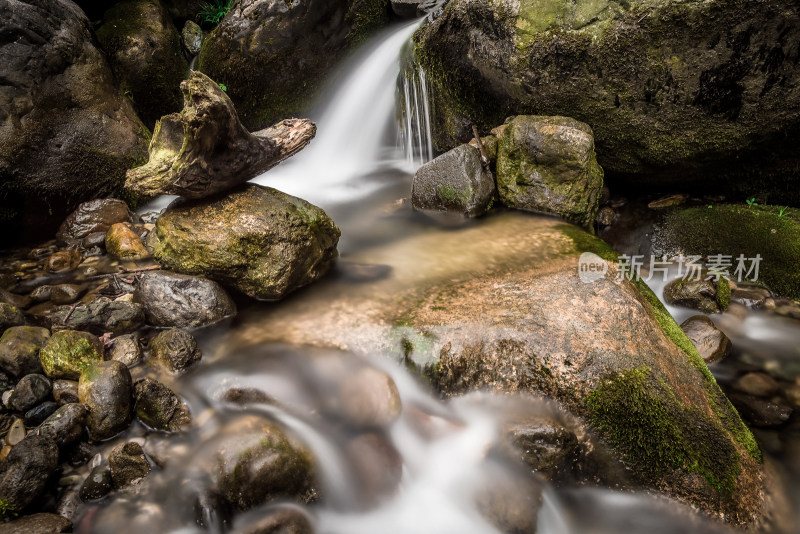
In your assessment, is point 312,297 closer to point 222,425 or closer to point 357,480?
point 222,425

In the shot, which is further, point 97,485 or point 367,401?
point 367,401

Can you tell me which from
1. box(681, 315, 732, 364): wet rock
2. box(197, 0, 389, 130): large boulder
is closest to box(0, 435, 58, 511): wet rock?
box(681, 315, 732, 364): wet rock

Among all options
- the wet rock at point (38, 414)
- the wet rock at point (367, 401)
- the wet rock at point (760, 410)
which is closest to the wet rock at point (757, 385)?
the wet rock at point (760, 410)

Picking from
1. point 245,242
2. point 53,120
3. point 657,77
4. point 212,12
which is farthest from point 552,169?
point 212,12

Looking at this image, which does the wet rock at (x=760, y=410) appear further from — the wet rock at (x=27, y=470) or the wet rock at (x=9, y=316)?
the wet rock at (x=9, y=316)

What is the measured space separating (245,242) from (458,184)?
2618 mm

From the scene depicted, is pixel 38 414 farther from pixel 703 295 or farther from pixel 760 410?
pixel 703 295

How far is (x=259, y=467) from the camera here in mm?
2471

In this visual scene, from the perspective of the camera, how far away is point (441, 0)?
28.6 feet

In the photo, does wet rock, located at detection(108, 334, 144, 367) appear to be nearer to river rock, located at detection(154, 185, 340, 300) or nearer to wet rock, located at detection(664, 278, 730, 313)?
river rock, located at detection(154, 185, 340, 300)

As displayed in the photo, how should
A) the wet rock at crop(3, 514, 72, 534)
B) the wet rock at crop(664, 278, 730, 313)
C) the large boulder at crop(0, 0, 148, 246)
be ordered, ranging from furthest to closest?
1. the large boulder at crop(0, 0, 148, 246)
2. the wet rock at crop(664, 278, 730, 313)
3. the wet rock at crop(3, 514, 72, 534)

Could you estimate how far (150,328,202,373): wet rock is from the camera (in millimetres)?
3172

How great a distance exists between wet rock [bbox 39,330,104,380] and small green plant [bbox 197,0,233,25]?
23.0 feet

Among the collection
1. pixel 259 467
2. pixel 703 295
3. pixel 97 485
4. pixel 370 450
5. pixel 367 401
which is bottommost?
pixel 703 295
